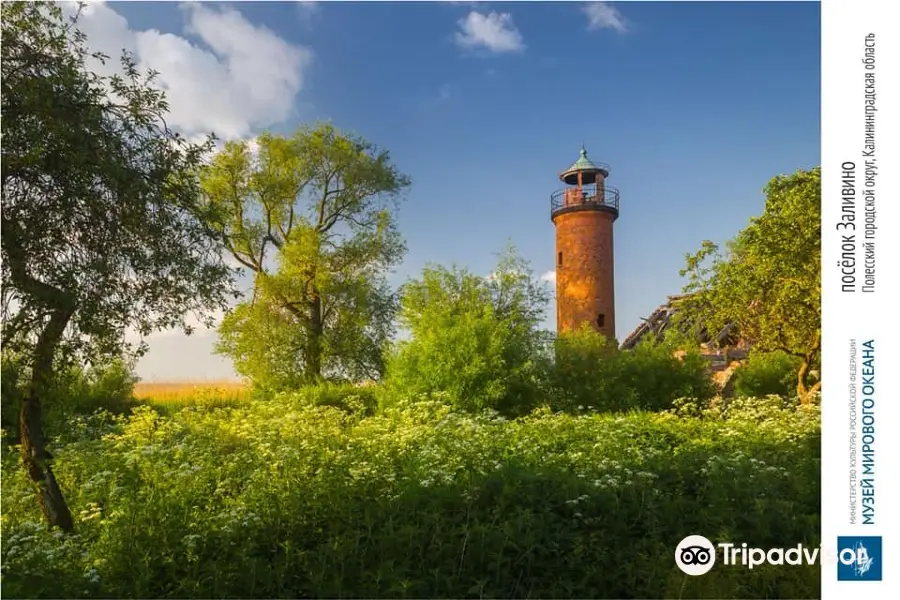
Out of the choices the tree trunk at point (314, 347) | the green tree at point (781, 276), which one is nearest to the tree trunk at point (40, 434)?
the tree trunk at point (314, 347)

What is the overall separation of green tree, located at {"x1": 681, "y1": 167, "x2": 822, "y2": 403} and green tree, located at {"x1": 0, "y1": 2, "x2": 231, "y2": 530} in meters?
11.5

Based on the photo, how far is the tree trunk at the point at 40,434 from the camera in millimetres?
6312

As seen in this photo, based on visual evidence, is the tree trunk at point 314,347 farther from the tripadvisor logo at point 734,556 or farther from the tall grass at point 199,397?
the tripadvisor logo at point 734,556

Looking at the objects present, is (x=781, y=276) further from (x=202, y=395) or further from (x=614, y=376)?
(x=202, y=395)

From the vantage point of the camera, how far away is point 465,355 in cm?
1509

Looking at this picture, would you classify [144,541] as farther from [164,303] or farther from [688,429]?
[688,429]

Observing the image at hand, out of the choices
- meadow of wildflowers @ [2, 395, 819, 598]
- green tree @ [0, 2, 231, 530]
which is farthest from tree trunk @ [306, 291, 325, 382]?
green tree @ [0, 2, 231, 530]

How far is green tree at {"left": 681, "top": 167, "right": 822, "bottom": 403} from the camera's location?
13727mm

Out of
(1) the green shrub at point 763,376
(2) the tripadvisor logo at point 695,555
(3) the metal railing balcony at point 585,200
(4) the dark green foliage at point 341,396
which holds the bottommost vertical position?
(2) the tripadvisor logo at point 695,555

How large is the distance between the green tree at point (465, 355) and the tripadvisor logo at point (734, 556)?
8.63m

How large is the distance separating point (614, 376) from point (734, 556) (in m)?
10.6

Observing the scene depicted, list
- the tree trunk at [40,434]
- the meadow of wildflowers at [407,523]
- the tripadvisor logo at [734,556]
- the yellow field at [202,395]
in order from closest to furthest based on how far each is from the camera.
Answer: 1. the meadow of wildflowers at [407,523]
2. the tripadvisor logo at [734,556]
3. the tree trunk at [40,434]
4. the yellow field at [202,395]

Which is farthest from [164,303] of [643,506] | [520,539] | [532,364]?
[532,364]
